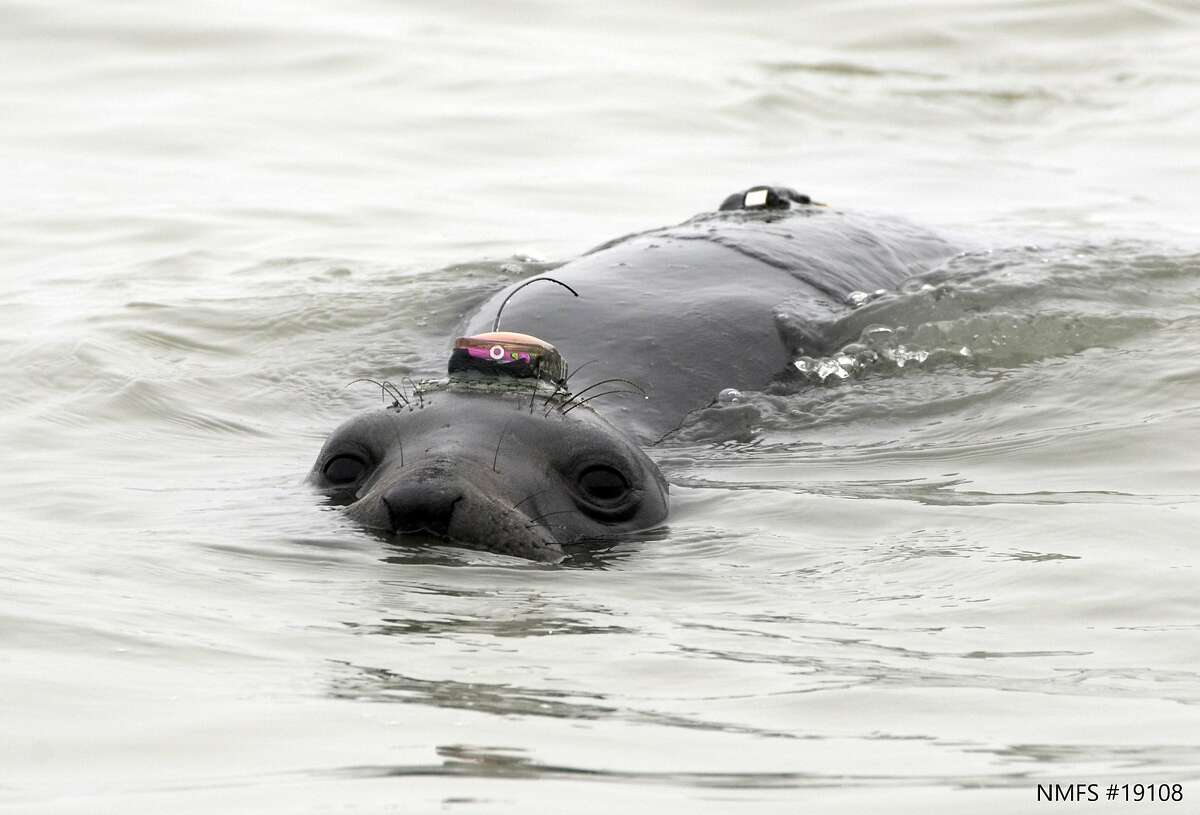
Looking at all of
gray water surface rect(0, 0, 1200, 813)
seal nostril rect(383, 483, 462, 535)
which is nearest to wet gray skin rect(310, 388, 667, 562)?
seal nostril rect(383, 483, 462, 535)

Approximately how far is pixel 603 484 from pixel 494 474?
1.59 feet

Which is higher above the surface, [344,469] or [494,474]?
[494,474]

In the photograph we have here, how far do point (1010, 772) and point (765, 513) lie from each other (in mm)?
Result: 2773

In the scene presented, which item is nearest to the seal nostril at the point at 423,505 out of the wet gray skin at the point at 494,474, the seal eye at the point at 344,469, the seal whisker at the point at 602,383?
the wet gray skin at the point at 494,474

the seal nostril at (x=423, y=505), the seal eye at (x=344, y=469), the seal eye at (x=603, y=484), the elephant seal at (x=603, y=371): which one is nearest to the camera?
the seal nostril at (x=423, y=505)

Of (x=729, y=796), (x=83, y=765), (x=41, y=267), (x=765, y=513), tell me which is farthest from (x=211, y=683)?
(x=41, y=267)

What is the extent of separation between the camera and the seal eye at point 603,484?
593 cm

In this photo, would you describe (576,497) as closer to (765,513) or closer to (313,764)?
(765,513)

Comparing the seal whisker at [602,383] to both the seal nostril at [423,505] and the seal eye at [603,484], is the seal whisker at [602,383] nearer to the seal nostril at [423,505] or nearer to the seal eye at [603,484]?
the seal eye at [603,484]

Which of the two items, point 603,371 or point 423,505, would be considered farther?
point 603,371

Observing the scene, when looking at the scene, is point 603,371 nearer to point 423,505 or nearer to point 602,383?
point 602,383

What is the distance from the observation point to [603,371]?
290 inches

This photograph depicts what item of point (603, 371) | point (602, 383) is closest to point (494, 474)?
point (602, 383)

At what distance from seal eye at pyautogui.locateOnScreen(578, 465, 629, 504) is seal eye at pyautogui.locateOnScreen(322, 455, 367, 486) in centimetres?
71
